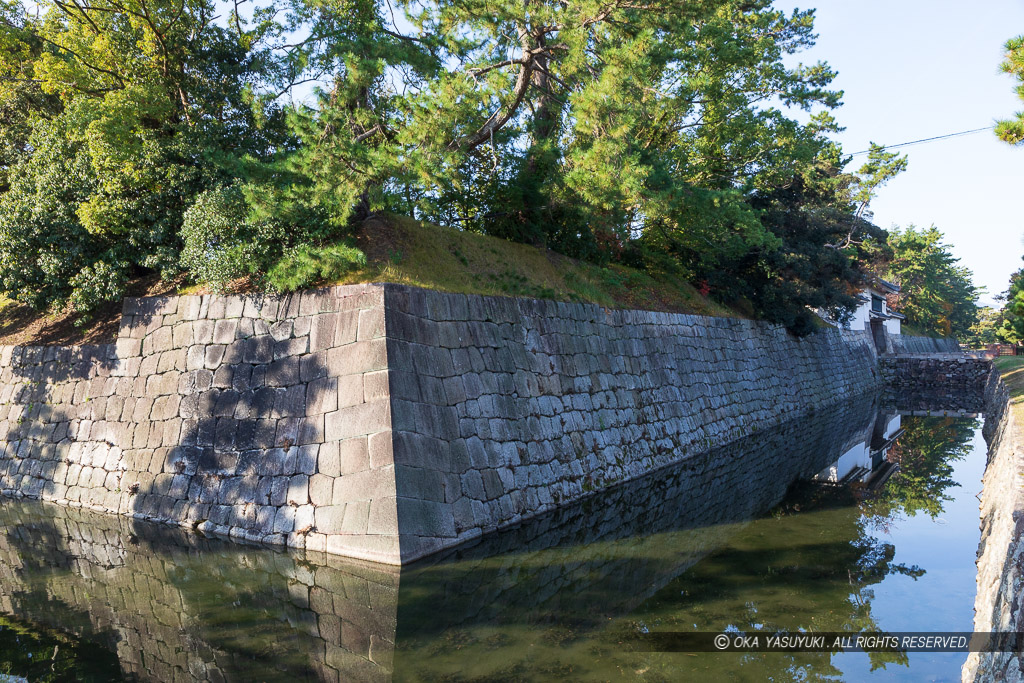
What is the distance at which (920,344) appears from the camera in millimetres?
53656

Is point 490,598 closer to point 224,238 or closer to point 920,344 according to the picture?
point 224,238

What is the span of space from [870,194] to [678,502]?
35320mm

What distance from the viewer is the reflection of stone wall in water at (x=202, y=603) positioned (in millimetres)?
4742

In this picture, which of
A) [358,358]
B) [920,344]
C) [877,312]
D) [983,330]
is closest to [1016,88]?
[358,358]

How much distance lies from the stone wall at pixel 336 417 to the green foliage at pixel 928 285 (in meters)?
46.2

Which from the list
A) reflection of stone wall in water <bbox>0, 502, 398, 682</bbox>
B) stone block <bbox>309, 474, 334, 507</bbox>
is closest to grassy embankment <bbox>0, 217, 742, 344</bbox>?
stone block <bbox>309, 474, 334, 507</bbox>

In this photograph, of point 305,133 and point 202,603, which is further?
point 305,133

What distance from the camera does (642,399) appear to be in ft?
40.4

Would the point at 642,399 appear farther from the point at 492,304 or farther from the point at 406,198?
the point at 406,198

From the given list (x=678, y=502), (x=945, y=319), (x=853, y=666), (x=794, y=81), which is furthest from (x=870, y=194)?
(x=853, y=666)

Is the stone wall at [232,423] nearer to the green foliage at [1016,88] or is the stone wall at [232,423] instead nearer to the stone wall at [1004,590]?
the stone wall at [1004,590]

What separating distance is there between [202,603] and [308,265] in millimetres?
4059

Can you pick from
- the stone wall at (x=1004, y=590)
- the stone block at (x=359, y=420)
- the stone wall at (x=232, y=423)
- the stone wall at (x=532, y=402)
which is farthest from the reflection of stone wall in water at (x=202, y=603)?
the stone wall at (x=1004, y=590)

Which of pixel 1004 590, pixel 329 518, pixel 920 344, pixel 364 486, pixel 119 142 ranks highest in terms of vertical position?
pixel 119 142
